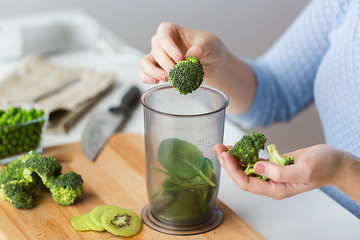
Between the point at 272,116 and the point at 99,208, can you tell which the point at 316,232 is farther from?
the point at 272,116

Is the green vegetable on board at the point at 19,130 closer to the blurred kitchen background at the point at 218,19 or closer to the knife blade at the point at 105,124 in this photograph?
the knife blade at the point at 105,124

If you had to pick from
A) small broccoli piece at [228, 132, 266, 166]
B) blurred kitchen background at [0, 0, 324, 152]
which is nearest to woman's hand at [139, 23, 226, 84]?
small broccoli piece at [228, 132, 266, 166]

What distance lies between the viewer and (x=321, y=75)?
1.39m

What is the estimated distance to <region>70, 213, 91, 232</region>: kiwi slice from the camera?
98 centimetres

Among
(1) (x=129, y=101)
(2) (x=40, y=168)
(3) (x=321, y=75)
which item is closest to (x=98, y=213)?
(2) (x=40, y=168)

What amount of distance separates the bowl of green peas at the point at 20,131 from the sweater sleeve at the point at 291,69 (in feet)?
2.27

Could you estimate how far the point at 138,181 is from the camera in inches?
47.0

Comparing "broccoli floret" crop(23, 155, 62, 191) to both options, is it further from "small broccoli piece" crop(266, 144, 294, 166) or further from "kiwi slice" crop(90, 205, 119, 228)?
"small broccoli piece" crop(266, 144, 294, 166)

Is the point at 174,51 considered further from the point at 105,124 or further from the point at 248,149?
the point at 105,124

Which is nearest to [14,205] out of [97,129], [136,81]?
[97,129]

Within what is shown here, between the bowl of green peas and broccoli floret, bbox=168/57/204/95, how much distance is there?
0.53 m

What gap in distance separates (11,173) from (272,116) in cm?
92

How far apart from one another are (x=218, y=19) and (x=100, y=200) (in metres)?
2.39

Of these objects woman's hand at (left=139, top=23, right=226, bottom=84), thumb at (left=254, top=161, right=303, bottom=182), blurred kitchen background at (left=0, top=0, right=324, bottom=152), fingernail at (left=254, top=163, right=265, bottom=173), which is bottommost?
blurred kitchen background at (left=0, top=0, right=324, bottom=152)
